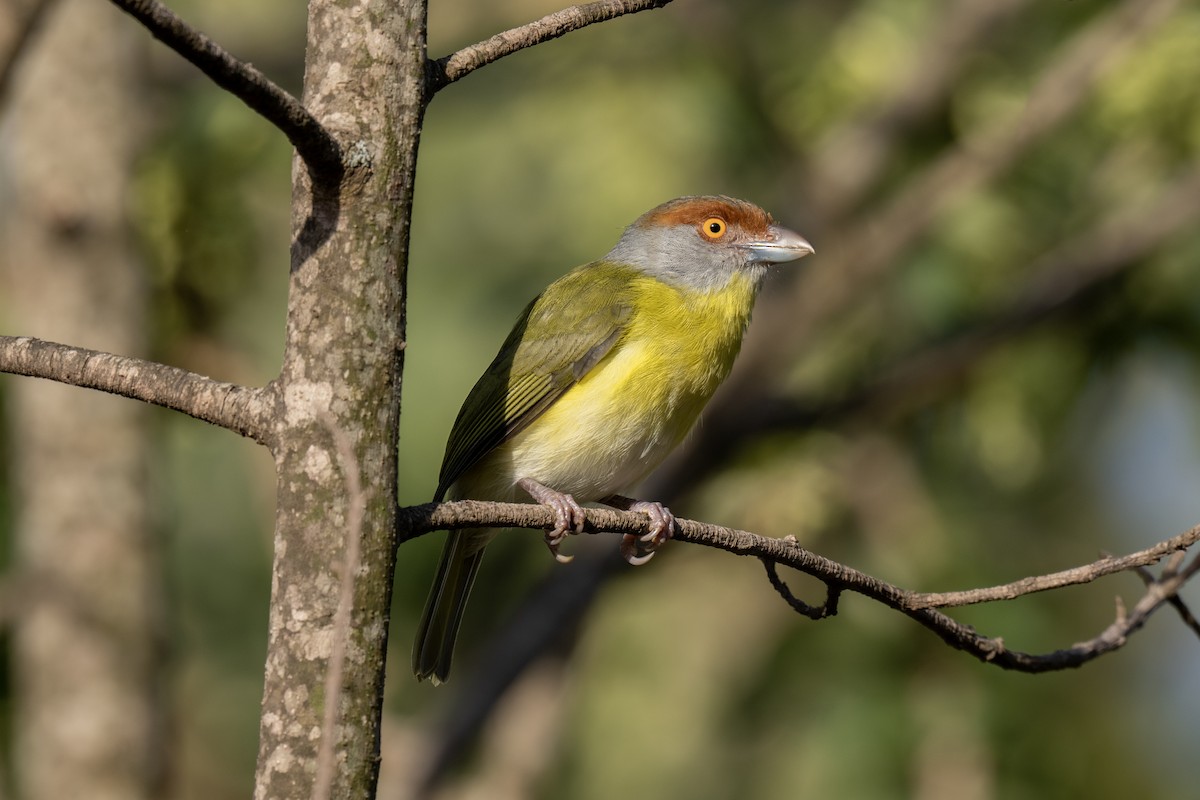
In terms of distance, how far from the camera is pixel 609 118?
25.1 ft

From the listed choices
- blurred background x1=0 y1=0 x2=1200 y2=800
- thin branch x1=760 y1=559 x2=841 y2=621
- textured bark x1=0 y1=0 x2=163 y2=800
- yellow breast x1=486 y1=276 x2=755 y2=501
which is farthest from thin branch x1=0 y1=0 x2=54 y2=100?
thin branch x1=760 y1=559 x2=841 y2=621

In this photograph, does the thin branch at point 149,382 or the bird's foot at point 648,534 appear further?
the bird's foot at point 648,534

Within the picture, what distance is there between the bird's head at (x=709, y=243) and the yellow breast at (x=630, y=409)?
0.29m

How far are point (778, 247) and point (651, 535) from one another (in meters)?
1.71

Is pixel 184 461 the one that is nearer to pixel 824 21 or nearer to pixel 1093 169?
pixel 824 21

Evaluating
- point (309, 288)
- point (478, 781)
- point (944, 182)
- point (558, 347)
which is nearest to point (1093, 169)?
point (944, 182)

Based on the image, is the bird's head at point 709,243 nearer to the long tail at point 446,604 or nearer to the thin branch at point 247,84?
the long tail at point 446,604

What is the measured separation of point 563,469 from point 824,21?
500 cm

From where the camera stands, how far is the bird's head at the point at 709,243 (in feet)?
15.4

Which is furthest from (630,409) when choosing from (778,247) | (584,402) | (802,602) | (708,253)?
(802,602)

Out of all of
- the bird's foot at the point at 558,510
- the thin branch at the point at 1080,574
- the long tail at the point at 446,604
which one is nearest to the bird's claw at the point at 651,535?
the bird's foot at the point at 558,510

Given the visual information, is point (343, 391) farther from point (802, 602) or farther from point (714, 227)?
point (714, 227)

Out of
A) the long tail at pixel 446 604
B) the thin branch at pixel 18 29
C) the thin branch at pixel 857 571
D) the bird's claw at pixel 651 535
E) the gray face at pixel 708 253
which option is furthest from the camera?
the gray face at pixel 708 253

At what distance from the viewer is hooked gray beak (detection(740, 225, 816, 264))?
476cm
